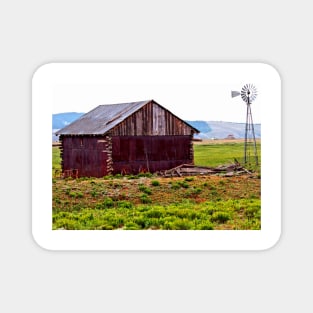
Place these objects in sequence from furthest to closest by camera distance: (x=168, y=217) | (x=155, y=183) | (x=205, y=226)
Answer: (x=155, y=183)
(x=168, y=217)
(x=205, y=226)

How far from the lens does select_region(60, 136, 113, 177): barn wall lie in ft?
31.0

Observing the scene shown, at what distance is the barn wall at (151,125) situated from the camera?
939 centimetres

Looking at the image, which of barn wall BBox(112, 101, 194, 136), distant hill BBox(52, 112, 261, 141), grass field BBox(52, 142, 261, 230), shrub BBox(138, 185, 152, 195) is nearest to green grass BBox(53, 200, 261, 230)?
grass field BBox(52, 142, 261, 230)

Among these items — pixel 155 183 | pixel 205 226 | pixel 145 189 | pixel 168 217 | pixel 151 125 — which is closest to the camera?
pixel 205 226

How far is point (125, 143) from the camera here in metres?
9.49

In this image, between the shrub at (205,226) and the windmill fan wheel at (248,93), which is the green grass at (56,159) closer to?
the shrub at (205,226)

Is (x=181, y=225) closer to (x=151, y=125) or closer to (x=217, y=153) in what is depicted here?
(x=217, y=153)

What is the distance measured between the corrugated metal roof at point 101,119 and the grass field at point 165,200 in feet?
1.32

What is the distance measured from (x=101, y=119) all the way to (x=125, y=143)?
359mm

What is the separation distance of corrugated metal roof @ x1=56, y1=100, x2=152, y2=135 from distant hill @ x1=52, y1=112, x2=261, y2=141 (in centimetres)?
9

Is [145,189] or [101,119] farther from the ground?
[101,119]

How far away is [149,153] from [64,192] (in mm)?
1021

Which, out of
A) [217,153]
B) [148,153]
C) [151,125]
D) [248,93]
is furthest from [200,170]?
[248,93]
